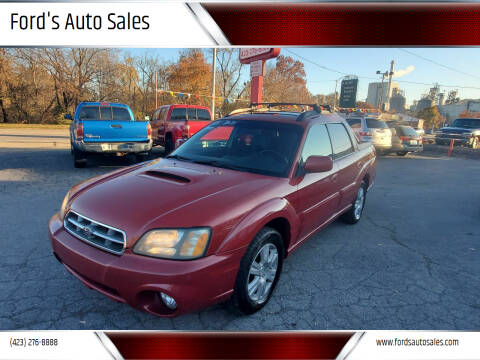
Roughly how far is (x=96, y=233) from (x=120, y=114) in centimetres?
767

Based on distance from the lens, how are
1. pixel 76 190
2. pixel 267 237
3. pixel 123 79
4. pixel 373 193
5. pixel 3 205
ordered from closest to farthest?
1. pixel 267 237
2. pixel 76 190
3. pixel 3 205
4. pixel 373 193
5. pixel 123 79

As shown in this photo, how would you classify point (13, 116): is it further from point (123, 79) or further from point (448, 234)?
point (448, 234)

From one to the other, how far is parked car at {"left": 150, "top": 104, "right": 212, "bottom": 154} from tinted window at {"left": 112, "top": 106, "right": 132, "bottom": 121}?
1.43m

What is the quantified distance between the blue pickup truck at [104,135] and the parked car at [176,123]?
61.4 inches

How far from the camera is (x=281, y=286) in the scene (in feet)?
9.53

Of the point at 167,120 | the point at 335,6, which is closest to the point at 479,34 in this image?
the point at 335,6

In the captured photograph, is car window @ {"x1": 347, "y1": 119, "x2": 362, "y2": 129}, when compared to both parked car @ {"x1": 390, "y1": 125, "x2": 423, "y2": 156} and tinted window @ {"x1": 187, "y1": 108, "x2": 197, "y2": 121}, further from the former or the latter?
tinted window @ {"x1": 187, "y1": 108, "x2": 197, "y2": 121}

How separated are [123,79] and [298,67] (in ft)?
71.2

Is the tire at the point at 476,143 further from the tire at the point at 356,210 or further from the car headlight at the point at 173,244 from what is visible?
the car headlight at the point at 173,244

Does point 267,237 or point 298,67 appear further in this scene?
point 298,67

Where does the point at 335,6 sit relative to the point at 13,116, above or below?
above

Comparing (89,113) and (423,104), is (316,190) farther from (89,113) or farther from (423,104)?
(423,104)

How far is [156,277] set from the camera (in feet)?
6.17

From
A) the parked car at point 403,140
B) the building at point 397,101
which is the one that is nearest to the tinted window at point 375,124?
the parked car at point 403,140
